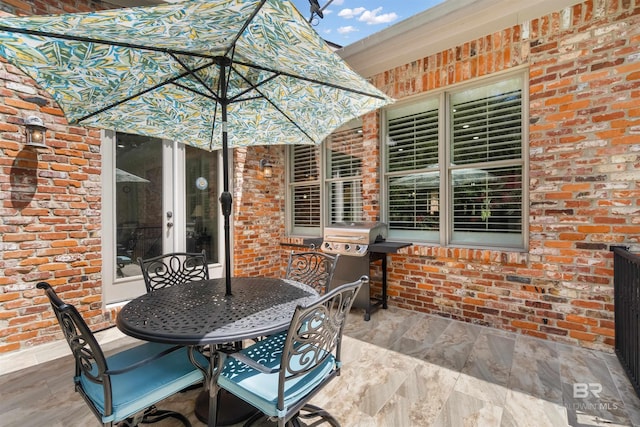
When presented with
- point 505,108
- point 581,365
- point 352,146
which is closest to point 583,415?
point 581,365

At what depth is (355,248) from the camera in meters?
3.29

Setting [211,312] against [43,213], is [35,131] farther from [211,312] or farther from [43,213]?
[211,312]

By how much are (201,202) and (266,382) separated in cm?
309

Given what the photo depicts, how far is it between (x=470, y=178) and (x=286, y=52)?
259 centimetres

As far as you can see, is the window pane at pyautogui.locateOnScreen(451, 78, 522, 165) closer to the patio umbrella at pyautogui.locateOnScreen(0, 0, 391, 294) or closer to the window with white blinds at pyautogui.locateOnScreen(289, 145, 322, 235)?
the patio umbrella at pyautogui.locateOnScreen(0, 0, 391, 294)

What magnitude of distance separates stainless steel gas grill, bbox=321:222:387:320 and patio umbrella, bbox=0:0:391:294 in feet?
4.00

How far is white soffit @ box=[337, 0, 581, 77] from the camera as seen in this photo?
8.95 feet

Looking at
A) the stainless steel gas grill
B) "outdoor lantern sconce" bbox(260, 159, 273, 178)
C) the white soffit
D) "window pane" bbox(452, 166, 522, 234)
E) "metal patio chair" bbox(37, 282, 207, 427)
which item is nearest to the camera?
"metal patio chair" bbox(37, 282, 207, 427)

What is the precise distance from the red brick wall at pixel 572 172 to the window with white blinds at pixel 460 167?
24 centimetres

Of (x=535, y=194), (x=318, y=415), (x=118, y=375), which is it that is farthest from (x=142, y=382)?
(x=535, y=194)

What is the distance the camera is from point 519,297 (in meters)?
2.89

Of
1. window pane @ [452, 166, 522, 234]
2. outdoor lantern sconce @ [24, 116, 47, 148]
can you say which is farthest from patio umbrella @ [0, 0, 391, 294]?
window pane @ [452, 166, 522, 234]

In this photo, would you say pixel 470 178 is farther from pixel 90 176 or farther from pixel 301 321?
pixel 90 176

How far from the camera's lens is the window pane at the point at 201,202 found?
3854mm
